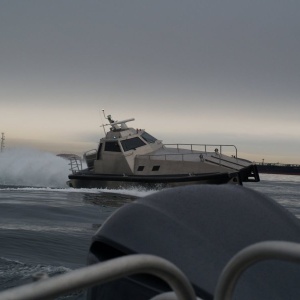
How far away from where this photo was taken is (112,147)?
2134 centimetres

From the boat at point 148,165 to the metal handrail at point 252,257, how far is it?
17.2 metres

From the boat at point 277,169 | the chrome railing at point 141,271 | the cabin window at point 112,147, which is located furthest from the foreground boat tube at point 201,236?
the boat at point 277,169

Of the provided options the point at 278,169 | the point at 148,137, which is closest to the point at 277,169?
the point at 278,169

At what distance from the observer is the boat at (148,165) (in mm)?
18969

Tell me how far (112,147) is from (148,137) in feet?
7.26

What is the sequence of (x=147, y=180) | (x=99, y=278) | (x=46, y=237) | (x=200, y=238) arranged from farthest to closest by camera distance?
(x=147, y=180) < (x=46, y=237) < (x=200, y=238) < (x=99, y=278)

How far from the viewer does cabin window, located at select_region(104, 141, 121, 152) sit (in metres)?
21.2

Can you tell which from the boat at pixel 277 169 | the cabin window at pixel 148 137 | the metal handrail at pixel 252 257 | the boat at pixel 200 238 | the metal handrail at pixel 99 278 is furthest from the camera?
the boat at pixel 277 169

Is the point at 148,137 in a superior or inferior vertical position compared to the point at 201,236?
superior

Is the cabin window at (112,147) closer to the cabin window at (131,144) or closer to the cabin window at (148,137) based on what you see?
the cabin window at (131,144)

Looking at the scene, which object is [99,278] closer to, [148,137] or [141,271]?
[141,271]

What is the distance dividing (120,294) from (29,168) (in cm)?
3543

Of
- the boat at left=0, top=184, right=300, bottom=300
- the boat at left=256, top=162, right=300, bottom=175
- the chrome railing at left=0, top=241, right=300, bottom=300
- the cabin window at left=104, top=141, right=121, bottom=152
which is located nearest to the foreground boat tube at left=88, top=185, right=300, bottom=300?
the boat at left=0, top=184, right=300, bottom=300

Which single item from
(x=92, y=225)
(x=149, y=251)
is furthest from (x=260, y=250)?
(x=92, y=225)
